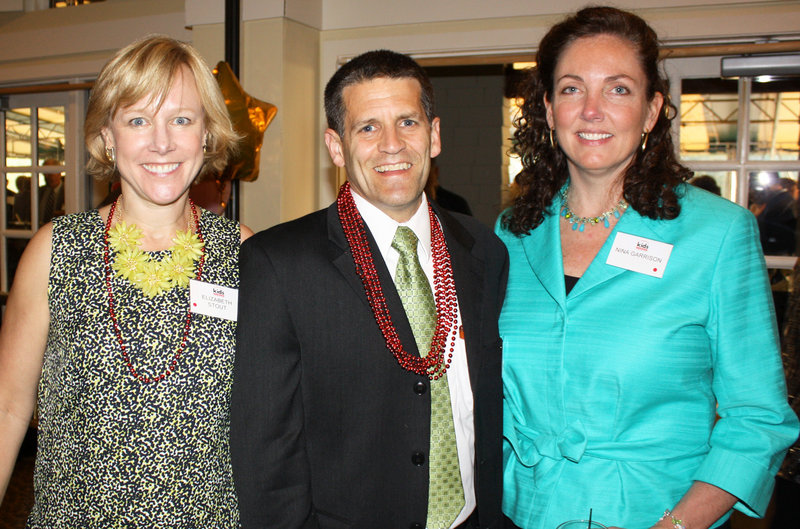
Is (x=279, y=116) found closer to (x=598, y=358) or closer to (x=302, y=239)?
(x=302, y=239)

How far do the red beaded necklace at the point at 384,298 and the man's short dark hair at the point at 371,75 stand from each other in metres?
0.21

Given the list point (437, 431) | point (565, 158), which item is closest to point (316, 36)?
point (565, 158)

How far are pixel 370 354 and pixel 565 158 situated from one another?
0.88 m

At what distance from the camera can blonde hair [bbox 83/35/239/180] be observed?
1590 mm

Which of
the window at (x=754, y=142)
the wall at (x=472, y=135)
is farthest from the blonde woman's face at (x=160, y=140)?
the wall at (x=472, y=135)

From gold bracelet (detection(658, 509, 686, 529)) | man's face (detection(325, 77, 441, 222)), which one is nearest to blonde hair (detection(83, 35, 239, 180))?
man's face (detection(325, 77, 441, 222))

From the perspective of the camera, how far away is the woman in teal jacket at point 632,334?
149 centimetres

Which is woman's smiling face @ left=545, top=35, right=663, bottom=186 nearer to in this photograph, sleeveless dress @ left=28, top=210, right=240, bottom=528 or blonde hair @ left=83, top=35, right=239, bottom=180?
blonde hair @ left=83, top=35, right=239, bottom=180

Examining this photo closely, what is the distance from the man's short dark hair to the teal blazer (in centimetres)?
62

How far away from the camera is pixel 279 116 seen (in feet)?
13.9

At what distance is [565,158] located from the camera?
6.42 feet

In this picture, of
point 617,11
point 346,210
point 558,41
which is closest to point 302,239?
point 346,210

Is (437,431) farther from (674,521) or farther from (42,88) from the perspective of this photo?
(42,88)

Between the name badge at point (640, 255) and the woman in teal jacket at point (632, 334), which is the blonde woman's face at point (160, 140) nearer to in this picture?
the woman in teal jacket at point (632, 334)
